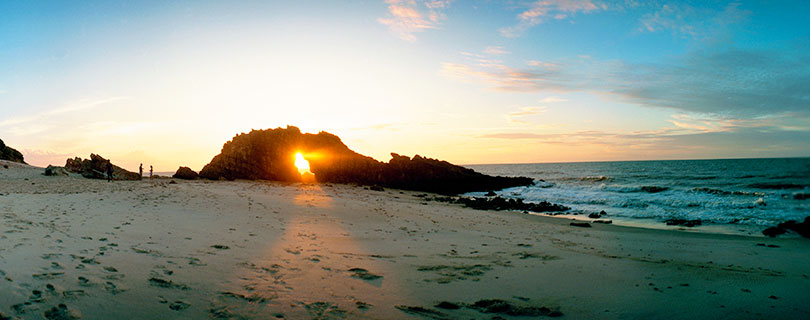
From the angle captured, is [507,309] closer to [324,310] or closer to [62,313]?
[324,310]

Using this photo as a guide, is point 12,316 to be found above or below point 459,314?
above

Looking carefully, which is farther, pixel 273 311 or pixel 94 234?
pixel 94 234

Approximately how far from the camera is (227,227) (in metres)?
10.8

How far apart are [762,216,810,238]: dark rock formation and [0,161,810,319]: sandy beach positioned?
3.93 ft

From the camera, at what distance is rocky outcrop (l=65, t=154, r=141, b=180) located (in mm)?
28250

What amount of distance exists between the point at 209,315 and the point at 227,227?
6.71m

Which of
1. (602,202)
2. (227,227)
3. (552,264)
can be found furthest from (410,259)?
(602,202)

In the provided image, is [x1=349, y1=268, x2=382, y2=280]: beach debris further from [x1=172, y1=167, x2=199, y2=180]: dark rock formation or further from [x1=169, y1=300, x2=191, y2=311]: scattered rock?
[x1=172, y1=167, x2=199, y2=180]: dark rock formation

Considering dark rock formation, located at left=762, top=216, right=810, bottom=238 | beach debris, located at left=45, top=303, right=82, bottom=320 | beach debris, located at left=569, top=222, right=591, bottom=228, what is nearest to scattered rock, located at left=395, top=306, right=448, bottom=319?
beach debris, located at left=45, top=303, right=82, bottom=320

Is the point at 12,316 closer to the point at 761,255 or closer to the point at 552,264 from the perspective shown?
the point at 552,264

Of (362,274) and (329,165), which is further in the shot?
(329,165)

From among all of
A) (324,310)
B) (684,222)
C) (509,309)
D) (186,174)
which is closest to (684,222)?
(684,222)

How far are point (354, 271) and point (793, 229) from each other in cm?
1661

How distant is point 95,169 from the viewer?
29750 mm
